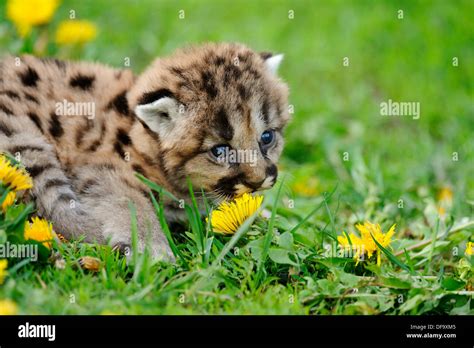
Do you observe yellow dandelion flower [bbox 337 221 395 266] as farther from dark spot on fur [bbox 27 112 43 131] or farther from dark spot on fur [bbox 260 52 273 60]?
dark spot on fur [bbox 27 112 43 131]

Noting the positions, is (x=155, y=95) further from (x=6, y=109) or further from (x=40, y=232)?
(x=40, y=232)

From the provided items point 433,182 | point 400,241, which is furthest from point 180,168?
point 433,182

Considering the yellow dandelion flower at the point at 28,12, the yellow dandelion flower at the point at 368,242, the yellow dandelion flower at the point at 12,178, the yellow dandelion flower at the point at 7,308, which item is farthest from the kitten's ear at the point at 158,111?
the yellow dandelion flower at the point at 28,12

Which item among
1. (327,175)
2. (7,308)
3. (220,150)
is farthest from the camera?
(327,175)

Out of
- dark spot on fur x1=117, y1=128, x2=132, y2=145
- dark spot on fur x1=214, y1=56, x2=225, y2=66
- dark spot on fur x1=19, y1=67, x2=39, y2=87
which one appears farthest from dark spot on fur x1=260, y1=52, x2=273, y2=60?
dark spot on fur x1=19, y1=67, x2=39, y2=87

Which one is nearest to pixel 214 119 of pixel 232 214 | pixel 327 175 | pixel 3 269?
pixel 232 214
